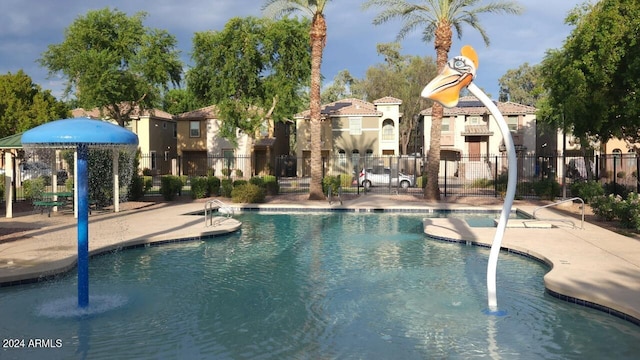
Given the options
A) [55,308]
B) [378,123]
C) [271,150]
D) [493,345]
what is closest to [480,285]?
[493,345]

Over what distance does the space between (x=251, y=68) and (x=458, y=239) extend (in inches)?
1160

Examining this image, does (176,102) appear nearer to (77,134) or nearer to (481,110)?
(481,110)

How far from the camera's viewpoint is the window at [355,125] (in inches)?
1793

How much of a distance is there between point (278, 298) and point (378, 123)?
38038 millimetres

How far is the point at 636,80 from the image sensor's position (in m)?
16.9

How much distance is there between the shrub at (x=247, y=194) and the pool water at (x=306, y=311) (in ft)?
33.8

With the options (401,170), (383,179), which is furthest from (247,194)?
(401,170)

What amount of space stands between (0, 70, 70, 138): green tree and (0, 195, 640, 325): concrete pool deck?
69.4ft

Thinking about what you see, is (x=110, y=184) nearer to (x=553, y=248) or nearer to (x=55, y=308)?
(x=55, y=308)

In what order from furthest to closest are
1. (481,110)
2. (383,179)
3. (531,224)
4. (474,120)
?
1. (474,120)
2. (481,110)
3. (383,179)
4. (531,224)

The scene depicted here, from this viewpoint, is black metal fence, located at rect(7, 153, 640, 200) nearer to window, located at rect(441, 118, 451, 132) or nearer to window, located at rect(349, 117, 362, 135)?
window, located at rect(349, 117, 362, 135)

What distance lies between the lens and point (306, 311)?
307 inches

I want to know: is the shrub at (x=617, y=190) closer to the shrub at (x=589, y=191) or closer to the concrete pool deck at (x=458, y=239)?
the shrub at (x=589, y=191)

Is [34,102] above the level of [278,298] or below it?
above
